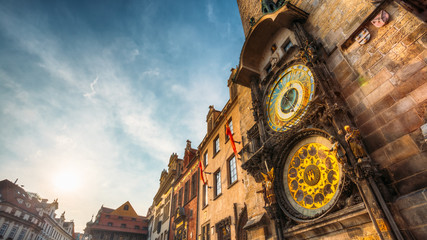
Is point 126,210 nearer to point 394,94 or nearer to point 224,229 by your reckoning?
point 224,229

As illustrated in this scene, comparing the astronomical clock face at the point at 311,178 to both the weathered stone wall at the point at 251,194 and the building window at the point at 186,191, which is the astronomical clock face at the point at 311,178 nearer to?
the weathered stone wall at the point at 251,194

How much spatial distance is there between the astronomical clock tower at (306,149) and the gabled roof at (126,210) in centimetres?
4908

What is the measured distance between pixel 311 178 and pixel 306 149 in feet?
3.09

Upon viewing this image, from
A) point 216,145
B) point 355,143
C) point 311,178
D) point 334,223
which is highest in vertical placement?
point 216,145

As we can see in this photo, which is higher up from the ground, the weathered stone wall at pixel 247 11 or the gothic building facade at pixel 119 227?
the weathered stone wall at pixel 247 11

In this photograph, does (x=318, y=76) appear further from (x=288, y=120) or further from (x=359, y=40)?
(x=288, y=120)

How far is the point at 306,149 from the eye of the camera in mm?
6871

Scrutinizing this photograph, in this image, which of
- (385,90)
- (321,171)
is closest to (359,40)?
(385,90)

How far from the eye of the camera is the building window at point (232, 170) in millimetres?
13274

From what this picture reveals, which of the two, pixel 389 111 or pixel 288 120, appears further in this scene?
Result: pixel 288 120

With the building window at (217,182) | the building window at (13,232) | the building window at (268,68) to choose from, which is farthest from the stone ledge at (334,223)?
the building window at (13,232)

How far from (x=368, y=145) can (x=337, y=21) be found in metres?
4.44

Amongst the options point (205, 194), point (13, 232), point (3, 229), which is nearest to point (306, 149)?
point (205, 194)

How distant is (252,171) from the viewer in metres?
9.32
